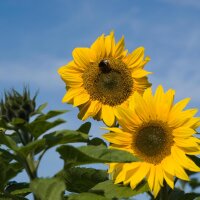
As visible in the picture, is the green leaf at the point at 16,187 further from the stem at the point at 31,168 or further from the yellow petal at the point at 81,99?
the yellow petal at the point at 81,99

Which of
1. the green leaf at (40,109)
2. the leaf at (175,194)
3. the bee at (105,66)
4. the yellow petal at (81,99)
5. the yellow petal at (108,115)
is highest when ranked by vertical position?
the bee at (105,66)

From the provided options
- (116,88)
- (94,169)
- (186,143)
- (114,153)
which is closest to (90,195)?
(114,153)

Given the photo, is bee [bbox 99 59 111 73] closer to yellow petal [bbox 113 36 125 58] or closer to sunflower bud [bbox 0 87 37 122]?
yellow petal [bbox 113 36 125 58]

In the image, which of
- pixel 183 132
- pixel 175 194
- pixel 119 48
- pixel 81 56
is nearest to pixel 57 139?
pixel 183 132

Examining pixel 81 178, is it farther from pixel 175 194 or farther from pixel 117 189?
pixel 175 194

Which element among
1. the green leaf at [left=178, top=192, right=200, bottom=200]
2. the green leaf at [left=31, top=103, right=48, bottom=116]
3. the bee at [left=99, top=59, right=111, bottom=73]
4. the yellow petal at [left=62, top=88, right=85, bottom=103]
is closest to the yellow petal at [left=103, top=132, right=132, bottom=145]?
the green leaf at [left=178, top=192, right=200, bottom=200]

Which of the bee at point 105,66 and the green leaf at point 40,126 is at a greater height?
the bee at point 105,66

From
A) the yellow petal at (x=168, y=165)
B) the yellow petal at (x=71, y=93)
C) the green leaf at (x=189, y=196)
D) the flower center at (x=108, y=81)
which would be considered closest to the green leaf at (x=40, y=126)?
the yellow petal at (x=168, y=165)
